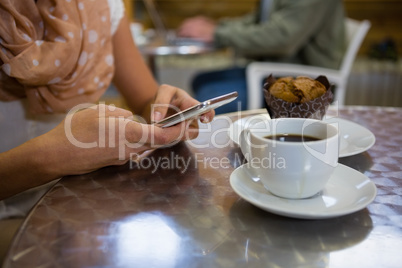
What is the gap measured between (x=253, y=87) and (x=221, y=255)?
1.86m

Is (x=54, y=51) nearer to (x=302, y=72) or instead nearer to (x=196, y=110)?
→ (x=196, y=110)

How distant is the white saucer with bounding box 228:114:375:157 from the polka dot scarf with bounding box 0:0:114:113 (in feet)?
1.25

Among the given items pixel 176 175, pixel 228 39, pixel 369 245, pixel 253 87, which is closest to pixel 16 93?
pixel 176 175

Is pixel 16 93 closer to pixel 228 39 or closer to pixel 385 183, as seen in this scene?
pixel 385 183

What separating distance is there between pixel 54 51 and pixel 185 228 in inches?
22.5

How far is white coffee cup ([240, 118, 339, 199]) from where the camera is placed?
58 centimetres

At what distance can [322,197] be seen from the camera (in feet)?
2.05

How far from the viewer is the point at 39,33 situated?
100 centimetres

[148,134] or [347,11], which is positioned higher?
[347,11]

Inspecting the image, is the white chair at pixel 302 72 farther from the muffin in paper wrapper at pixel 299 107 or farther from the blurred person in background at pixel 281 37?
the muffin in paper wrapper at pixel 299 107

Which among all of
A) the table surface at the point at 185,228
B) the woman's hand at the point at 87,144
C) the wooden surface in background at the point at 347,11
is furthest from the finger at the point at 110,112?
the wooden surface in background at the point at 347,11

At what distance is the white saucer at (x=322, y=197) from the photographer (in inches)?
22.4

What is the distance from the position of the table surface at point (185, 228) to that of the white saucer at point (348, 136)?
0.04 metres

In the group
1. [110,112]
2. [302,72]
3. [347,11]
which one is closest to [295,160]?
[110,112]
